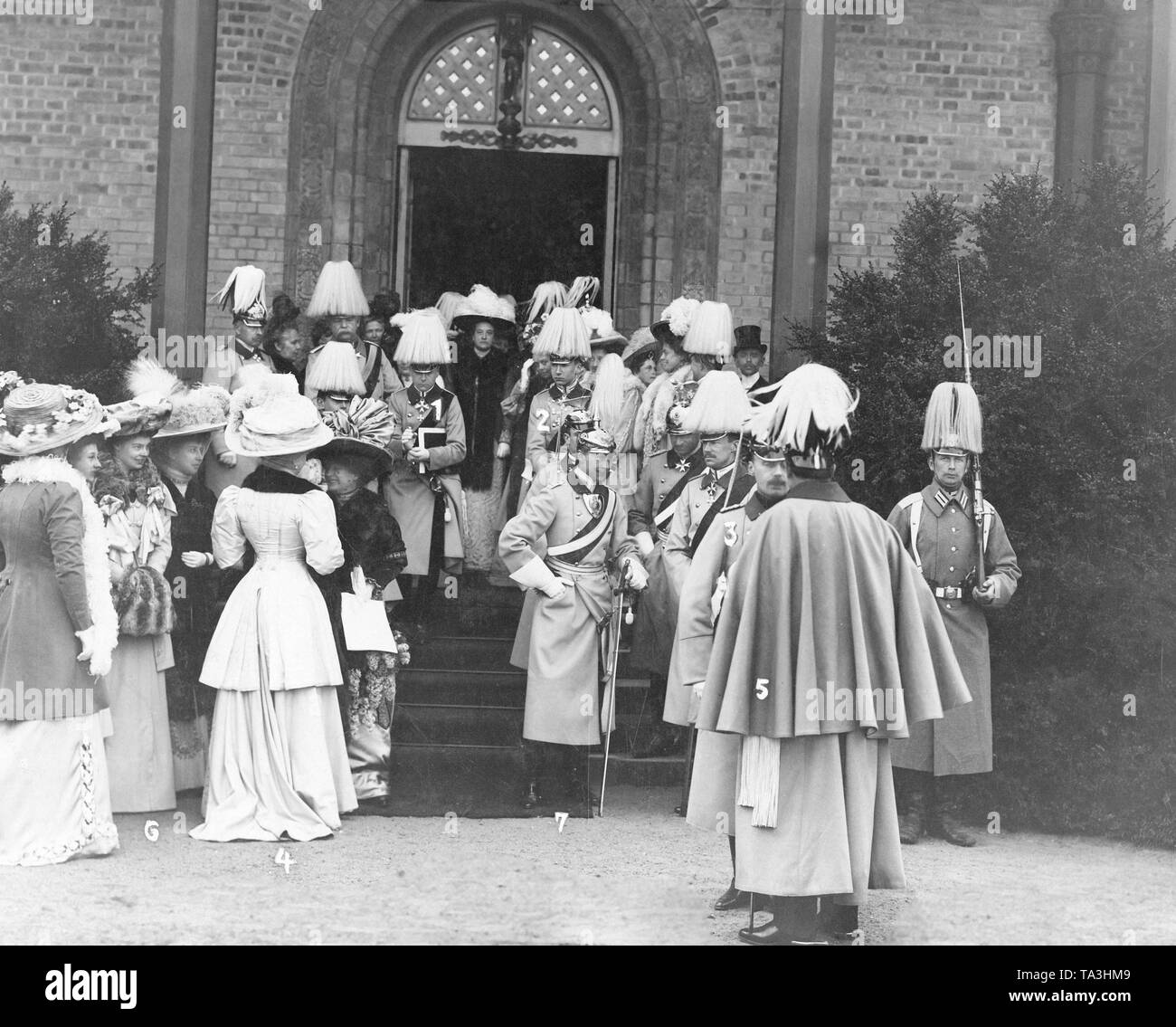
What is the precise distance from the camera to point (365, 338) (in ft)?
32.4

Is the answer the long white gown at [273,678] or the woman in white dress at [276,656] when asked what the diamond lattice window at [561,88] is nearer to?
the woman in white dress at [276,656]

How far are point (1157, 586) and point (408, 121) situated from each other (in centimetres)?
687

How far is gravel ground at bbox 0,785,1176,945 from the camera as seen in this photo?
5.77 metres

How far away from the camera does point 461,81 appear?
12.5m

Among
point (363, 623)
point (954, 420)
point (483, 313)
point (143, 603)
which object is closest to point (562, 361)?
point (483, 313)

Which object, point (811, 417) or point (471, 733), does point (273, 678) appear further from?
point (811, 417)

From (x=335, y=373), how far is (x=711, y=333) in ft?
6.47

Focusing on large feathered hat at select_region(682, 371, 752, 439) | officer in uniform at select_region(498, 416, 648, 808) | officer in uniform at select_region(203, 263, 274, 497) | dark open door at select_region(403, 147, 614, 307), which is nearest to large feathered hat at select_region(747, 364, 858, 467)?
large feathered hat at select_region(682, 371, 752, 439)

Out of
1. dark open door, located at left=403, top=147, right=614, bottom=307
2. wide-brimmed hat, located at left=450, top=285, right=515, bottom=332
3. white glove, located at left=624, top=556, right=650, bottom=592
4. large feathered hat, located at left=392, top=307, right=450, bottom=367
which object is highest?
dark open door, located at left=403, top=147, right=614, bottom=307

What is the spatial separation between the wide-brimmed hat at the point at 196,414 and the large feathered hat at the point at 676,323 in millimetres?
2547

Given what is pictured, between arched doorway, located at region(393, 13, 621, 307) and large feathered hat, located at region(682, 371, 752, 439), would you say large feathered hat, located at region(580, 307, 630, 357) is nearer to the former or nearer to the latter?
large feathered hat, located at region(682, 371, 752, 439)

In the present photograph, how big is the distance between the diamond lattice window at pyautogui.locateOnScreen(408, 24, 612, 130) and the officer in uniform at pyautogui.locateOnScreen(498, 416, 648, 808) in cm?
525
